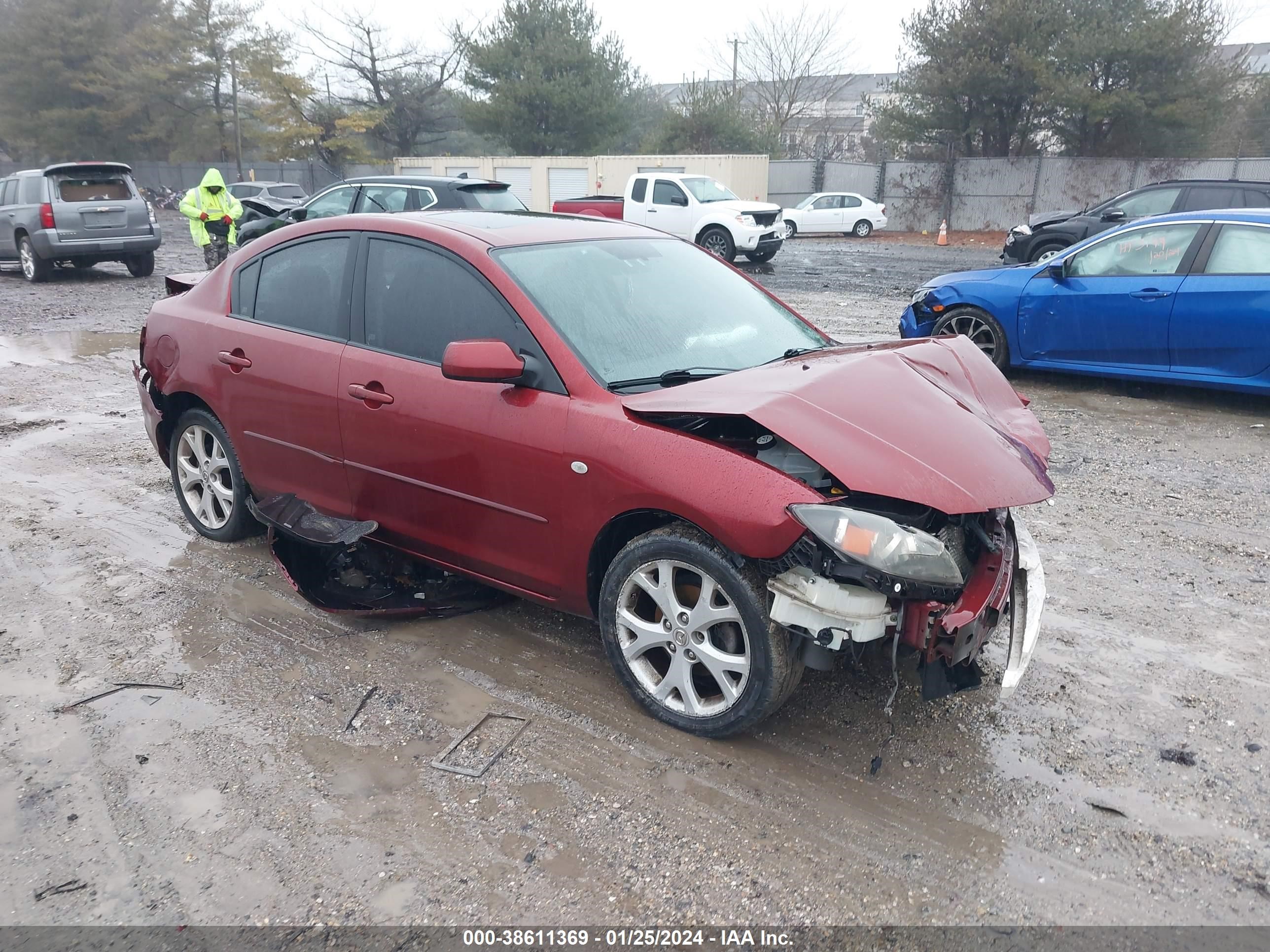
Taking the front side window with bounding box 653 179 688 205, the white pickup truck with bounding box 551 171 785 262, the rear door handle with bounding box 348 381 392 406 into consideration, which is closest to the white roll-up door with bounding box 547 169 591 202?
the white pickup truck with bounding box 551 171 785 262

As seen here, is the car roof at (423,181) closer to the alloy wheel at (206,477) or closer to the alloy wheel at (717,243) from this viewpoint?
the alloy wheel at (717,243)

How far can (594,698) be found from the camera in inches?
139

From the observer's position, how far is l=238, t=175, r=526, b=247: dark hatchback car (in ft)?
38.2

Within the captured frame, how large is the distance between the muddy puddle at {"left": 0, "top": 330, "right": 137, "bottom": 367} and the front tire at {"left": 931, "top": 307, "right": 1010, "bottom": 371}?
860 centimetres

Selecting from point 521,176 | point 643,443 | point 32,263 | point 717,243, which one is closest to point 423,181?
point 717,243

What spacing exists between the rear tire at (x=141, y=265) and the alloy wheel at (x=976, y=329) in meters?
14.2

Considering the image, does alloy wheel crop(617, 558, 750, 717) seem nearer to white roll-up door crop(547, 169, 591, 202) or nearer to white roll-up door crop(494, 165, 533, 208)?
white roll-up door crop(547, 169, 591, 202)

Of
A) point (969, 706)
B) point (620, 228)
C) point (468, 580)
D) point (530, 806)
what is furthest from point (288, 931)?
point (620, 228)

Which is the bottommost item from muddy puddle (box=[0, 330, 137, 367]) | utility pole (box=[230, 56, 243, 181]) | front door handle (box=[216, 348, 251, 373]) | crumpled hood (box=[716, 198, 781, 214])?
muddy puddle (box=[0, 330, 137, 367])

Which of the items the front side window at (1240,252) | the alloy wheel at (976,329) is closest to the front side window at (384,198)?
the alloy wheel at (976,329)

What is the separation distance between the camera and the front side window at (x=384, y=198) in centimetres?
1227

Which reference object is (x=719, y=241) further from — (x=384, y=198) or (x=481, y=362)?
(x=481, y=362)

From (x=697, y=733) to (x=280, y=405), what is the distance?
246cm

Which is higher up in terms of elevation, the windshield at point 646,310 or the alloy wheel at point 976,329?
the windshield at point 646,310
